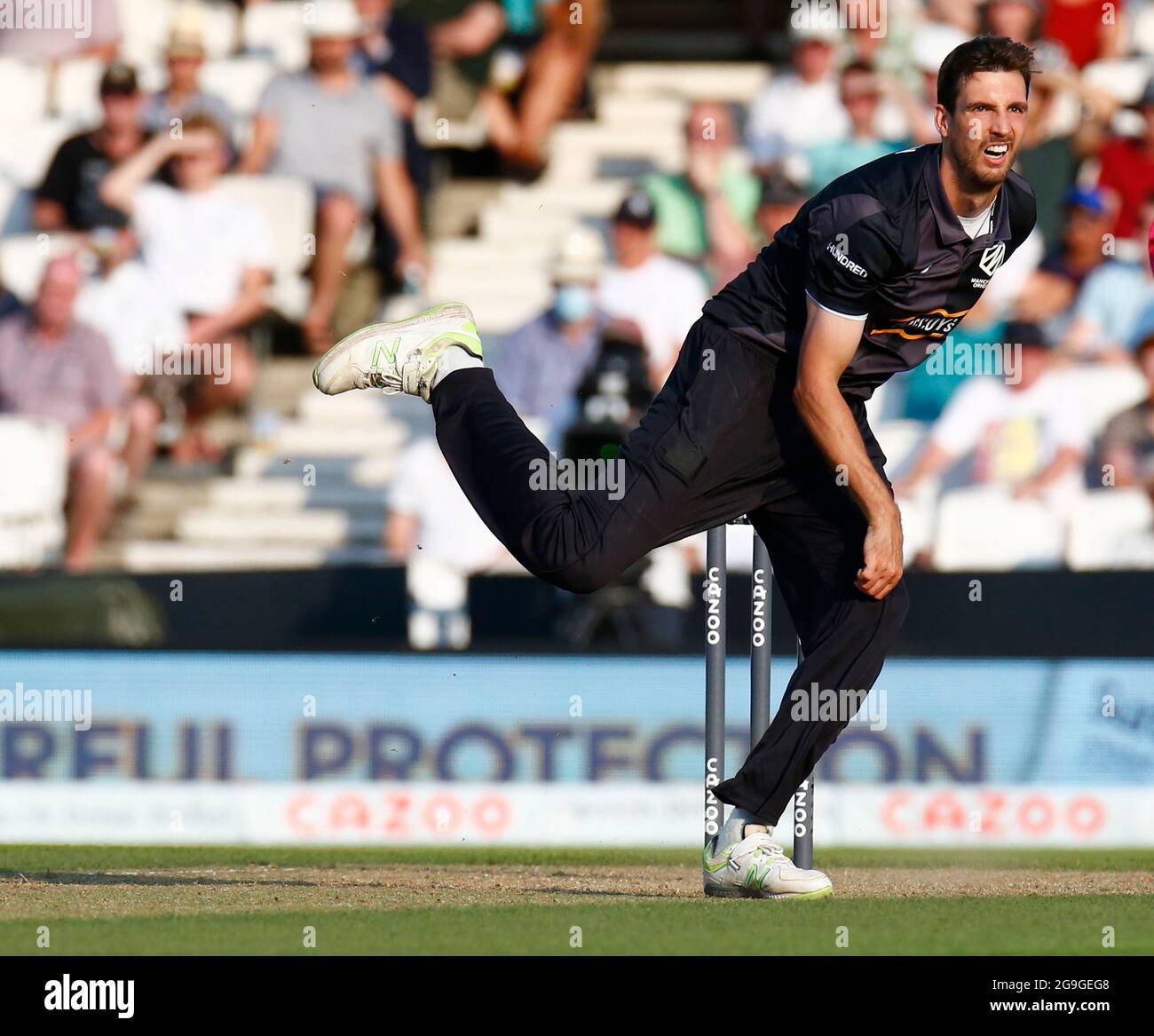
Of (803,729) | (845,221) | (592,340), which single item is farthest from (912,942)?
(592,340)

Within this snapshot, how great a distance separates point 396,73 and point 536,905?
25.4 feet

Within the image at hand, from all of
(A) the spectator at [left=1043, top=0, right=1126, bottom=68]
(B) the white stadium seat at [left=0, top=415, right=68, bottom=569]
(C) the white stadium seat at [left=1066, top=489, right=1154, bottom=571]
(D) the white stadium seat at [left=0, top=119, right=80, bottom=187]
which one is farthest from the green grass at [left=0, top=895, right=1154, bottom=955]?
(D) the white stadium seat at [left=0, top=119, right=80, bottom=187]

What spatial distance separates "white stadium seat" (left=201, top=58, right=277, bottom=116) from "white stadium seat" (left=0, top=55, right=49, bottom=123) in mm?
1070

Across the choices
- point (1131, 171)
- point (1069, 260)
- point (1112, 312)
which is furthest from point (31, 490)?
point (1131, 171)

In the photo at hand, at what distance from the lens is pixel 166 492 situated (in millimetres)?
11805

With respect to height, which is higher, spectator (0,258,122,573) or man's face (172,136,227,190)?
man's face (172,136,227,190)

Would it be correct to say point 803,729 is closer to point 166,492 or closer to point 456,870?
point 456,870

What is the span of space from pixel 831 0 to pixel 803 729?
7858 mm

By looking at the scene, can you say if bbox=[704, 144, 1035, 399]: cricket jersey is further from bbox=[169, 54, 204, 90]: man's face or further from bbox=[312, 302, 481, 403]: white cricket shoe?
bbox=[169, 54, 204, 90]: man's face

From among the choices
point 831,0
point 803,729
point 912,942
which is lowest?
point 912,942

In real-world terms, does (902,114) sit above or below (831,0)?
below

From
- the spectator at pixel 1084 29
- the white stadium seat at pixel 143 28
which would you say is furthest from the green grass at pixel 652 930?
the white stadium seat at pixel 143 28

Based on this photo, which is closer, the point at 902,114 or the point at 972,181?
the point at 972,181

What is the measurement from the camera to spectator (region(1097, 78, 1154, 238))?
38.4 feet
